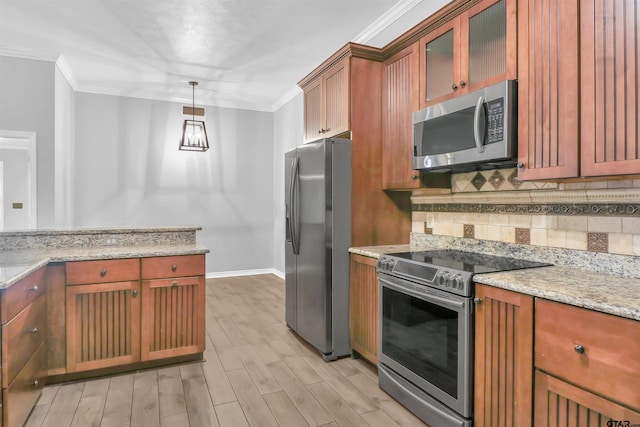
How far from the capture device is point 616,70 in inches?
60.0

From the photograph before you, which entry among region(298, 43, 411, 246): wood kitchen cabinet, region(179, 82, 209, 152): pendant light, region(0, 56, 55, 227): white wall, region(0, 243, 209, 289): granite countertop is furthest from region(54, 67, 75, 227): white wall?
region(298, 43, 411, 246): wood kitchen cabinet

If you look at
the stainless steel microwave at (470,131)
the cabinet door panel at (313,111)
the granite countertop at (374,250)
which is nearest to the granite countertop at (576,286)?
the stainless steel microwave at (470,131)

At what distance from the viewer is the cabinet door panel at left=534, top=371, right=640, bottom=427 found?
1.29m

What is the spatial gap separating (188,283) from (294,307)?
3.42ft

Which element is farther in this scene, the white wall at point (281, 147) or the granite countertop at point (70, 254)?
the white wall at point (281, 147)

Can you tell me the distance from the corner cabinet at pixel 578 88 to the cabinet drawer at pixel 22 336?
8.94ft

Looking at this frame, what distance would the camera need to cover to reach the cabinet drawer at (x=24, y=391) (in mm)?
1867

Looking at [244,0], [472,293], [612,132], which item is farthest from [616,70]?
[244,0]

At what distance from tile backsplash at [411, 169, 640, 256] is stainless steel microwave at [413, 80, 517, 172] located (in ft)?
0.77

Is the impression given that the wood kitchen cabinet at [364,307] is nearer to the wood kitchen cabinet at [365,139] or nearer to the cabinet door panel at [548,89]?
the wood kitchen cabinet at [365,139]

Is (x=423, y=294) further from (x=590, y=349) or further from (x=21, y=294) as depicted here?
(x=21, y=294)

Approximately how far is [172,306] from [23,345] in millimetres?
901

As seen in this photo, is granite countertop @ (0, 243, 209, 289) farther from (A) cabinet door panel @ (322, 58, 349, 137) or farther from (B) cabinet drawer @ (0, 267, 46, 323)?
(A) cabinet door panel @ (322, 58, 349, 137)

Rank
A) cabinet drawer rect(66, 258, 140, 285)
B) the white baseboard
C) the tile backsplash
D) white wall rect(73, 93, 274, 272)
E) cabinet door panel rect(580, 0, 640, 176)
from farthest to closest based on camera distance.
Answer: the white baseboard → white wall rect(73, 93, 274, 272) → cabinet drawer rect(66, 258, 140, 285) → the tile backsplash → cabinet door panel rect(580, 0, 640, 176)
